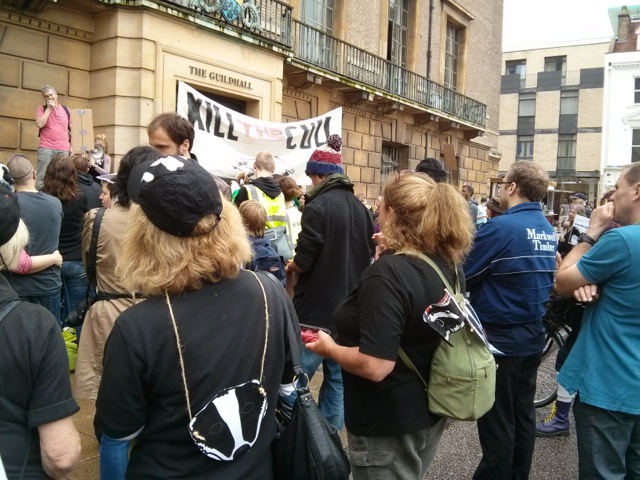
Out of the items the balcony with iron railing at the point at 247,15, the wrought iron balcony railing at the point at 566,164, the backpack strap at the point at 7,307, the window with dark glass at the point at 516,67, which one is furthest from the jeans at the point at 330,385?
the window with dark glass at the point at 516,67

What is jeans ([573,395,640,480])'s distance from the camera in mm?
2725

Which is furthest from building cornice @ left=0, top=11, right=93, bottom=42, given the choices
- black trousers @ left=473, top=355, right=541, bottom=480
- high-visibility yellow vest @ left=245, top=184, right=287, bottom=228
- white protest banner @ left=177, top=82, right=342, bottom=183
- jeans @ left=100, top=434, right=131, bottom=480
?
black trousers @ left=473, top=355, right=541, bottom=480

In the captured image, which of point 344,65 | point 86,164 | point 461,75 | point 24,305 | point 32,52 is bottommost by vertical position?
point 24,305

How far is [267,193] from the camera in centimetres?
533

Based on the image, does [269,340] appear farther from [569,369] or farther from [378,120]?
[378,120]

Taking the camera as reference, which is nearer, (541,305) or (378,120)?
(541,305)

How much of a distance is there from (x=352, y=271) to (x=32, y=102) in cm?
743

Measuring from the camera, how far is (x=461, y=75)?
73.0 feet

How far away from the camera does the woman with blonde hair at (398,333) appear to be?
215 centimetres

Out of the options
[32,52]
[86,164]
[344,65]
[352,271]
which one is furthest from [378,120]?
[352,271]

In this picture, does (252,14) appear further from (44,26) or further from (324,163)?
(324,163)

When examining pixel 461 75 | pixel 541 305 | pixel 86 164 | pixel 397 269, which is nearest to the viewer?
pixel 397 269

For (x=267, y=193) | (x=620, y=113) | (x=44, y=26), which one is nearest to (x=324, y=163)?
(x=267, y=193)

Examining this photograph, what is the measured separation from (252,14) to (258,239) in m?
7.47
